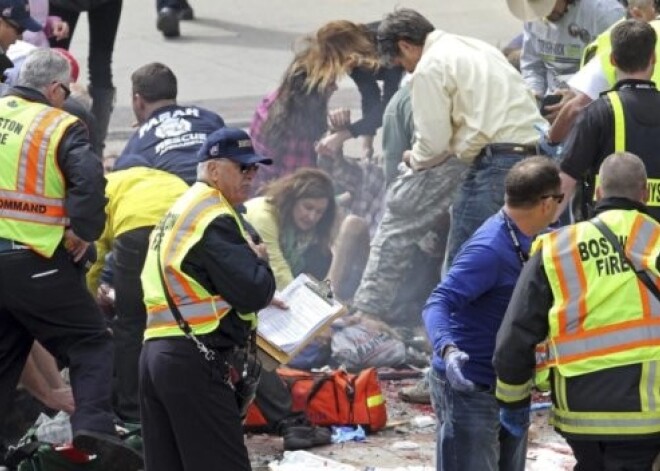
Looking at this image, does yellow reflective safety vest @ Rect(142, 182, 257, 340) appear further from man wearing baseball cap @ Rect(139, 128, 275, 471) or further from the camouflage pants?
the camouflage pants

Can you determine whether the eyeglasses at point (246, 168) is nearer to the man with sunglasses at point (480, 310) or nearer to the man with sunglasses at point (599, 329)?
the man with sunglasses at point (480, 310)

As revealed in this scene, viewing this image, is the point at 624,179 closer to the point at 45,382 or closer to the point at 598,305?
the point at 598,305

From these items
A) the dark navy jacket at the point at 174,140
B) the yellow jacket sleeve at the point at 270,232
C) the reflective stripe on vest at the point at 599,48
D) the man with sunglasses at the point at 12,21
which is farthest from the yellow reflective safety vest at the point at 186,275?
the man with sunglasses at the point at 12,21

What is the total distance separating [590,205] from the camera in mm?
7801

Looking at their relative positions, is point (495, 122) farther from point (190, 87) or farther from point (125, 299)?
point (190, 87)

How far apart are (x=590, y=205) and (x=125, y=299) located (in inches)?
85.1

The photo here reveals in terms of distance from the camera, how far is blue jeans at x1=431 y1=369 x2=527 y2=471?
656 centimetres

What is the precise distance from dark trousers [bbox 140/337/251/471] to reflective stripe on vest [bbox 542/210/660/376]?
1.35 meters

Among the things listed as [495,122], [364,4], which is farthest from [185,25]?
[495,122]

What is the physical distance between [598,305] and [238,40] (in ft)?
34.4

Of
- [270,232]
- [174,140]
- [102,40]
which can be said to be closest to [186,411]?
[174,140]

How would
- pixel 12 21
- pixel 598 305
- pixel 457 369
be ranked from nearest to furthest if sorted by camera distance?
pixel 598 305 → pixel 457 369 → pixel 12 21

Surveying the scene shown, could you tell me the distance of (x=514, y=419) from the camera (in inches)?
248

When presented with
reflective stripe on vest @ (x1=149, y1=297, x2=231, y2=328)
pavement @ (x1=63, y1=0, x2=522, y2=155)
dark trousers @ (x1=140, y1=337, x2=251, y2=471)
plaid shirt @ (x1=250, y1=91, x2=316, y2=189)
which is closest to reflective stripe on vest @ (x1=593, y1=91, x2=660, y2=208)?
reflective stripe on vest @ (x1=149, y1=297, x2=231, y2=328)
